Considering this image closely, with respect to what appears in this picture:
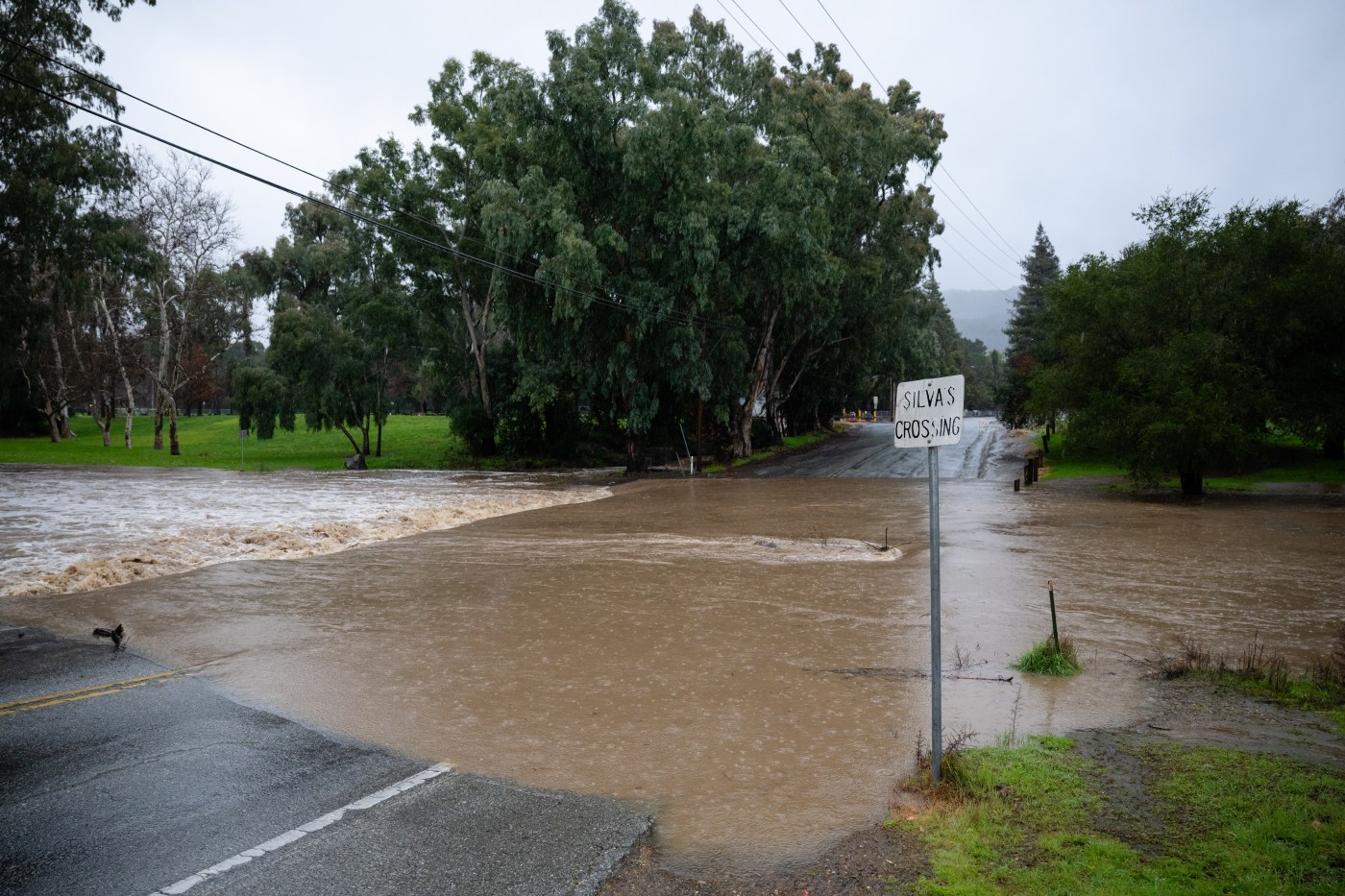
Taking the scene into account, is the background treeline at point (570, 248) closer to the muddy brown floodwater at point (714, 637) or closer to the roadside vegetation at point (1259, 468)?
the roadside vegetation at point (1259, 468)

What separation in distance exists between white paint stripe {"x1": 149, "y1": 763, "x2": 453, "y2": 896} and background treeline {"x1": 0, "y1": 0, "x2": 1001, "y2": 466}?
23786 millimetres

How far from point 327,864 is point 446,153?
44884 millimetres

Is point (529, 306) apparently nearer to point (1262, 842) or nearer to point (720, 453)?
point (720, 453)

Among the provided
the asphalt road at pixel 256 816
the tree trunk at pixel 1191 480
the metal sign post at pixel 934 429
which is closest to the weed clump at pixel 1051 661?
the metal sign post at pixel 934 429

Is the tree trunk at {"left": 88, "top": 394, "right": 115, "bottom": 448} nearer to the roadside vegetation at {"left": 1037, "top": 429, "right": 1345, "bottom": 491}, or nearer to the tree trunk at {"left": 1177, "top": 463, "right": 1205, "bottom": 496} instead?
the roadside vegetation at {"left": 1037, "top": 429, "right": 1345, "bottom": 491}

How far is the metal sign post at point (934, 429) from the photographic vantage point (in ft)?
18.3

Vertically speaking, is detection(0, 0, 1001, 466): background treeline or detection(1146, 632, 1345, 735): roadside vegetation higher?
detection(0, 0, 1001, 466): background treeline

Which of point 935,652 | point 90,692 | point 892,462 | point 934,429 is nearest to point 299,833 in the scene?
point 935,652

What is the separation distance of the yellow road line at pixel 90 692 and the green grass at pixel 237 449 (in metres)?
39.7

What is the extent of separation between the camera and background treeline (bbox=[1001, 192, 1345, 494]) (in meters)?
26.5

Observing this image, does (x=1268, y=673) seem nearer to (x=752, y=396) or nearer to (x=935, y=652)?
(x=935, y=652)

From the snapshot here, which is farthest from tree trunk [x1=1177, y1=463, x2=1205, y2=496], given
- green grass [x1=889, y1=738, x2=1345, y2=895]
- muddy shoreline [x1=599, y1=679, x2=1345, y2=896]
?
green grass [x1=889, y1=738, x2=1345, y2=895]

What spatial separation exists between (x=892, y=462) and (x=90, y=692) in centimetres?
3933

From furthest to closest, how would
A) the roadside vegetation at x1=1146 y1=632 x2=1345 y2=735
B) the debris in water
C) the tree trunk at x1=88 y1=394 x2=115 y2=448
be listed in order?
the tree trunk at x1=88 y1=394 x2=115 y2=448, the debris in water, the roadside vegetation at x1=1146 y1=632 x2=1345 y2=735
